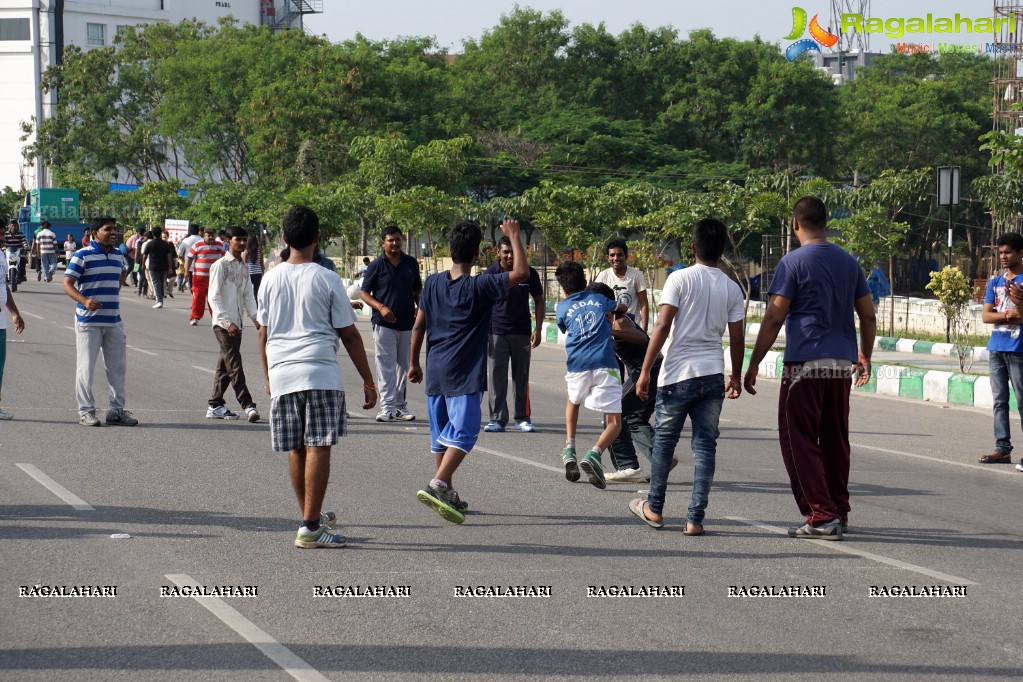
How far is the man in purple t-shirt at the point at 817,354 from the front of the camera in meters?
7.60

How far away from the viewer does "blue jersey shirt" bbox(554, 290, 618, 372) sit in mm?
9594

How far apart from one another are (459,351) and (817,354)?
210 centimetres

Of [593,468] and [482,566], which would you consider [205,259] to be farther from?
[482,566]

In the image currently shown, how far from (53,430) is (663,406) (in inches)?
255

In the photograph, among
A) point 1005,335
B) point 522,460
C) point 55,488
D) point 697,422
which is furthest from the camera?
point 1005,335

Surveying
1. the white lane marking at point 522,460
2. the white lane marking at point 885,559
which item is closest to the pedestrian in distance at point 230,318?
the white lane marking at point 522,460

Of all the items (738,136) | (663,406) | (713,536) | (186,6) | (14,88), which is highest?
(186,6)

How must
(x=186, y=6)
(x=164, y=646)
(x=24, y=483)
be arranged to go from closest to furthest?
1. (x=164, y=646)
2. (x=24, y=483)
3. (x=186, y=6)

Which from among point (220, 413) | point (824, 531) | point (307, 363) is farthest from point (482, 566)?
point (220, 413)

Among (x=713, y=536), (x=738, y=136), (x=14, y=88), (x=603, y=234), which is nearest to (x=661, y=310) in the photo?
(x=713, y=536)

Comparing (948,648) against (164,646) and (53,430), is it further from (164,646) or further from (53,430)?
(53,430)

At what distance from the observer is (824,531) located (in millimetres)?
7676

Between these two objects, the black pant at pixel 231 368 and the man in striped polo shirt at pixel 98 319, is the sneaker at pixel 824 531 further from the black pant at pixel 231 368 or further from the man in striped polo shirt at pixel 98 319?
the man in striped polo shirt at pixel 98 319

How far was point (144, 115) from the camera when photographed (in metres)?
75.7
